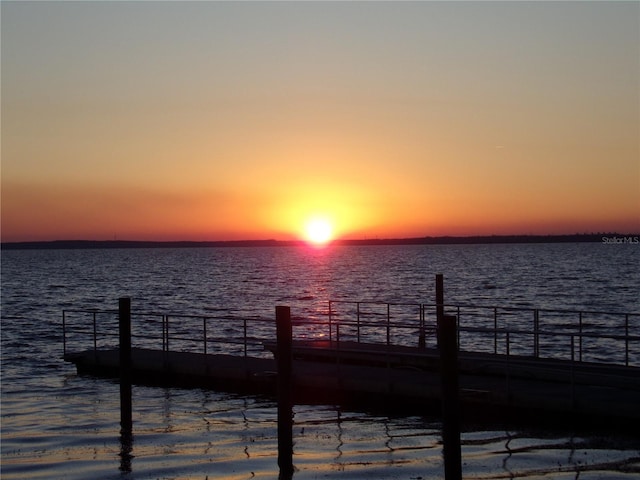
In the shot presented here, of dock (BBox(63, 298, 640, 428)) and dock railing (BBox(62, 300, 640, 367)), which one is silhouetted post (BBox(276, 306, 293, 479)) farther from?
dock railing (BBox(62, 300, 640, 367))

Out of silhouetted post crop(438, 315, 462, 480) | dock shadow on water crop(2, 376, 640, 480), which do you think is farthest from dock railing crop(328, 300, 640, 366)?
silhouetted post crop(438, 315, 462, 480)

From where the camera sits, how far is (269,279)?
10625cm

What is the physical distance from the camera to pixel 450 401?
1366 centimetres

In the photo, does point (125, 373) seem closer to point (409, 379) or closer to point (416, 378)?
point (409, 379)

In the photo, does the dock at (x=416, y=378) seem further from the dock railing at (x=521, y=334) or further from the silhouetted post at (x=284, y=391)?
the silhouetted post at (x=284, y=391)

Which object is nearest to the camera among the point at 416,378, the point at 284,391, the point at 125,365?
the point at 284,391

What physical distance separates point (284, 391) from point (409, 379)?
4953mm

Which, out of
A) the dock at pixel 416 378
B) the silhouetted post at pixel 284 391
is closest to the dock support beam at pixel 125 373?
the dock at pixel 416 378

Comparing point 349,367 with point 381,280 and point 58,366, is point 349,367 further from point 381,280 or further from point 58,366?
point 381,280

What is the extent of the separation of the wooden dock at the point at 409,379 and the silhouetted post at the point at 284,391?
9.15ft

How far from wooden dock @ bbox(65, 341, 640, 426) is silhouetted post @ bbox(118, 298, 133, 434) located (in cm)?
328

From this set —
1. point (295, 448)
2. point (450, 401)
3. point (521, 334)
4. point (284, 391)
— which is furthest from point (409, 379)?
point (521, 334)

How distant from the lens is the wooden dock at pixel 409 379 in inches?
676

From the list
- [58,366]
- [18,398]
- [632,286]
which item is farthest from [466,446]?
[632,286]
